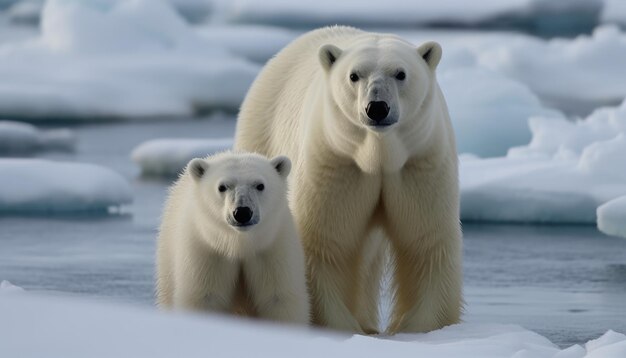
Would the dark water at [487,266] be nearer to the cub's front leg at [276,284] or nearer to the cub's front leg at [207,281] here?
the cub's front leg at [276,284]

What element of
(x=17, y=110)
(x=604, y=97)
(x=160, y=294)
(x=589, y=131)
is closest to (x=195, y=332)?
(x=160, y=294)

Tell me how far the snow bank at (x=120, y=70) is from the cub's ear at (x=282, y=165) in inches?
483

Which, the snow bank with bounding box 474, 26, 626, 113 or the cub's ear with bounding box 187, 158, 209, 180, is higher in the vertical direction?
the snow bank with bounding box 474, 26, 626, 113

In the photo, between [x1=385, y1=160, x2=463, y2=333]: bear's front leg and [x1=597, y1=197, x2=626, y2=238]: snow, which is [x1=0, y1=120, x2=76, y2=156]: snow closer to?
[x1=597, y1=197, x2=626, y2=238]: snow

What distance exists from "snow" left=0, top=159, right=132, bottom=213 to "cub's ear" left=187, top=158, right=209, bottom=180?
5053mm

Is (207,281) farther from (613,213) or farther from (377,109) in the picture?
(613,213)

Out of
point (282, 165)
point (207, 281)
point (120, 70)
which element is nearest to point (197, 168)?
point (282, 165)

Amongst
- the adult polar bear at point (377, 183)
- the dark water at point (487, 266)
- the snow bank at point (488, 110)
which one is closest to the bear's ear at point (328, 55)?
the adult polar bear at point (377, 183)

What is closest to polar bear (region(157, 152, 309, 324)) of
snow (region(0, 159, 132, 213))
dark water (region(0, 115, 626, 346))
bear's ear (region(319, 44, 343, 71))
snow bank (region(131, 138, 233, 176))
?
bear's ear (region(319, 44, 343, 71))

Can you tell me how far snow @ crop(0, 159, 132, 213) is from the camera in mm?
10297

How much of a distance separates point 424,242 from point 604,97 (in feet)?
46.0

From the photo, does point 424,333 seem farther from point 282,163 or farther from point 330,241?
point 282,163

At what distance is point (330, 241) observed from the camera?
546 cm

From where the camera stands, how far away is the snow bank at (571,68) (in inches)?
707
